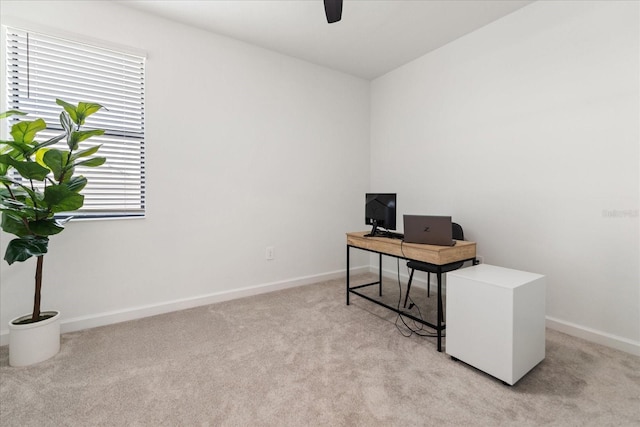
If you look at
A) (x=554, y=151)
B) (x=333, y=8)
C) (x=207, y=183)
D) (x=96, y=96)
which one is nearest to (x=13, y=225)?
(x=96, y=96)

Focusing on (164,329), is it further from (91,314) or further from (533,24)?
(533,24)

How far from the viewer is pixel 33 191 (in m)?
1.87

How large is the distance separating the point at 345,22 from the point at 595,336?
330 centimetres

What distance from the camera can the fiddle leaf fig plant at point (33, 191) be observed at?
5.76 ft

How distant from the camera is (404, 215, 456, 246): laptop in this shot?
2.14 meters

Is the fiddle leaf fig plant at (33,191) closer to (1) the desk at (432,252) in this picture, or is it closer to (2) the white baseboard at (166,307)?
(2) the white baseboard at (166,307)

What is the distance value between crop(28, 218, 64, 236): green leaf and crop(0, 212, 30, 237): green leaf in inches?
2.0

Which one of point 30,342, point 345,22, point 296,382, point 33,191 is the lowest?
point 296,382

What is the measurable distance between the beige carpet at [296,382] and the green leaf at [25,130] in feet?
4.77

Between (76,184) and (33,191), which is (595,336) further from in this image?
(33,191)

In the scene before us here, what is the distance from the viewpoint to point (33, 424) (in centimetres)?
137

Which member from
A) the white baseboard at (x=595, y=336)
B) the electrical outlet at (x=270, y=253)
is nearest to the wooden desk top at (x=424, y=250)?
the white baseboard at (x=595, y=336)

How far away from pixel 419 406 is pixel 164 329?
2.00m

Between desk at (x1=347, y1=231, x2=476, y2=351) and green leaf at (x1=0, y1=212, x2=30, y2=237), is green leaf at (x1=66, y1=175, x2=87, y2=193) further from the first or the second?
desk at (x1=347, y1=231, x2=476, y2=351)
